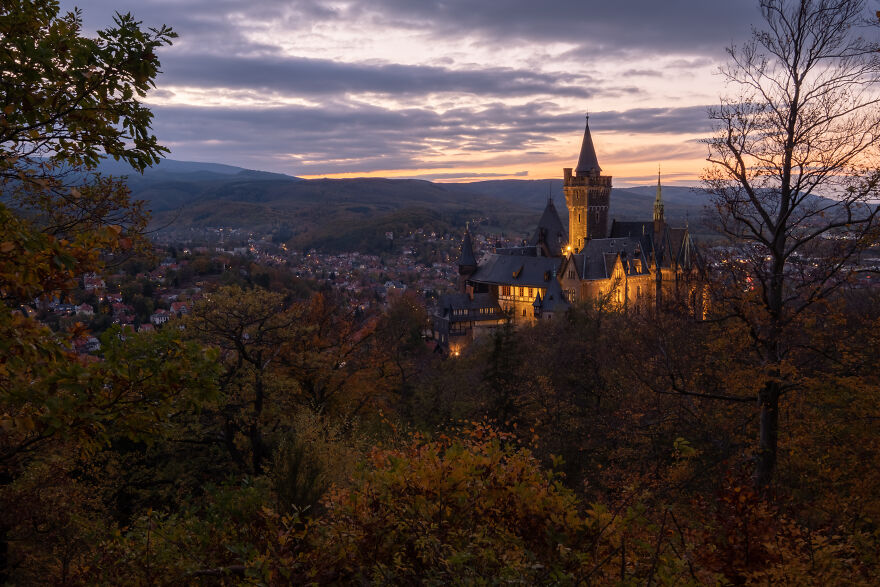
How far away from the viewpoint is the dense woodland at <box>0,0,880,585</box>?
5.26 metres

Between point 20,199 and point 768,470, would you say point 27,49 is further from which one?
point 768,470

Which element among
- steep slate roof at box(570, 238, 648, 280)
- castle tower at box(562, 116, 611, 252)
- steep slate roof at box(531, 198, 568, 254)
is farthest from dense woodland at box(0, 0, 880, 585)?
castle tower at box(562, 116, 611, 252)

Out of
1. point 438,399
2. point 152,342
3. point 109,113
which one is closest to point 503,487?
point 152,342

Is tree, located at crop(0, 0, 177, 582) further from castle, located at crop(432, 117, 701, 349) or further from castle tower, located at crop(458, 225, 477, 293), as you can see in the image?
A: castle tower, located at crop(458, 225, 477, 293)

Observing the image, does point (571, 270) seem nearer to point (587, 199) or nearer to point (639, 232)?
point (639, 232)

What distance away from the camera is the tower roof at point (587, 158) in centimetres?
9662

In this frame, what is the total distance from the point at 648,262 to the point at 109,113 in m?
85.4

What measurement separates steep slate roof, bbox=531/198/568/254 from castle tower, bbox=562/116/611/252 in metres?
3.20

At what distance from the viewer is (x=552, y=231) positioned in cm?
9431

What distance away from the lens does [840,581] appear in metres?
6.43

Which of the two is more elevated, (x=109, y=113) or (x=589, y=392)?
(x=109, y=113)

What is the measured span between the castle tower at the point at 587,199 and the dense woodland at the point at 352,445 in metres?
74.1

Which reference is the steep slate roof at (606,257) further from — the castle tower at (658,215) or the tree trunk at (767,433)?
the tree trunk at (767,433)

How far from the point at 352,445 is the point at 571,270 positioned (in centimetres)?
5966
